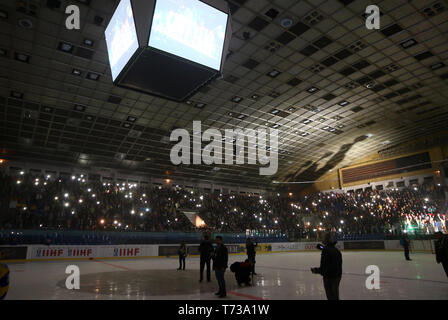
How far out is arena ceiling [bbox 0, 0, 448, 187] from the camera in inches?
655

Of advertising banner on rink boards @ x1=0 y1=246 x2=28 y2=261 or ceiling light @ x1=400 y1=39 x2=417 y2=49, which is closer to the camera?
advertising banner on rink boards @ x1=0 y1=246 x2=28 y2=261

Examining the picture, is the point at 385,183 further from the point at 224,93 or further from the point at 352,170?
the point at 224,93

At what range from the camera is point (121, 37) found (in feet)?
29.8

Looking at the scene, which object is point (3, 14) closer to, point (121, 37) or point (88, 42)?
point (88, 42)

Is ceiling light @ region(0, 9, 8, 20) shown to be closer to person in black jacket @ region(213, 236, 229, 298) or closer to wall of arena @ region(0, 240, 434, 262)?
wall of arena @ region(0, 240, 434, 262)

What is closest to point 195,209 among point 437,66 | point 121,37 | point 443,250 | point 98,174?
point 98,174

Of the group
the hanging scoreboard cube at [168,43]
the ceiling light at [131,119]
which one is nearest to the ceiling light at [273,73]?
the hanging scoreboard cube at [168,43]

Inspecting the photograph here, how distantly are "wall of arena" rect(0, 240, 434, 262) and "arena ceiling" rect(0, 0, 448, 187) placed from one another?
1212cm

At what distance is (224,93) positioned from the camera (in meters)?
24.7

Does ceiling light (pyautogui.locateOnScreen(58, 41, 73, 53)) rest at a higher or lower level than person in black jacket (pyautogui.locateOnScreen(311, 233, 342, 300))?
higher

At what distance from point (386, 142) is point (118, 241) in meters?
37.3

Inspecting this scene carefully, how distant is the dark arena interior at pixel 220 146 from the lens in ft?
28.9

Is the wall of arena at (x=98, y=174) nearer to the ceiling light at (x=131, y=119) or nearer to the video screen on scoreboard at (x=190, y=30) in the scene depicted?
the ceiling light at (x=131, y=119)

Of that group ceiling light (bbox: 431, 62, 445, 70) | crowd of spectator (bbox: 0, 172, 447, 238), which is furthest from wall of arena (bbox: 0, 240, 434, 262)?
ceiling light (bbox: 431, 62, 445, 70)
